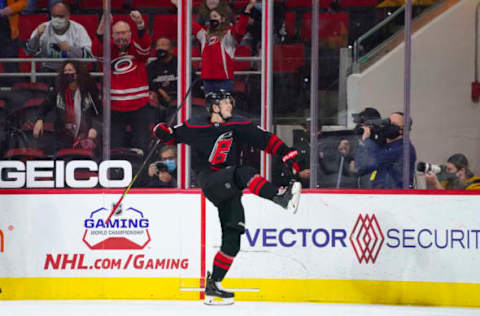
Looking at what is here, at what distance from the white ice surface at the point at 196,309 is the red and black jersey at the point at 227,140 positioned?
92cm

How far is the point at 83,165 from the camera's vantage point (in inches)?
160

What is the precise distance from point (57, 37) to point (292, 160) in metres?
1.81

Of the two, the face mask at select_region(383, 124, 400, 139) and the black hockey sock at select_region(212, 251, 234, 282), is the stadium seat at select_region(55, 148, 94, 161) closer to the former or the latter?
the black hockey sock at select_region(212, 251, 234, 282)

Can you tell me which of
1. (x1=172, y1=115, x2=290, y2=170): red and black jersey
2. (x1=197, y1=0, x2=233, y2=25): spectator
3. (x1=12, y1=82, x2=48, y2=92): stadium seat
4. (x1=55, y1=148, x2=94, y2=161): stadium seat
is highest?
(x1=197, y1=0, x2=233, y2=25): spectator

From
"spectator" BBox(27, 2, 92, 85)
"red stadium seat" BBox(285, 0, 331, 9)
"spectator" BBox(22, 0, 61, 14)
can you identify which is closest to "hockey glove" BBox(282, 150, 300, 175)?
"red stadium seat" BBox(285, 0, 331, 9)

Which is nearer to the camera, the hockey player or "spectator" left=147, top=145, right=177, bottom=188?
the hockey player

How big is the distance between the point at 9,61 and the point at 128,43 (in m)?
0.81

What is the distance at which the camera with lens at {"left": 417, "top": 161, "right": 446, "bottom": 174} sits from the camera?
3.91 metres

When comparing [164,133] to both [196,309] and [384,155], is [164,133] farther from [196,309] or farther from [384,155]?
[384,155]

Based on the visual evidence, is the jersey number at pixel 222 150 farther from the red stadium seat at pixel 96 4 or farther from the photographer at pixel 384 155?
the red stadium seat at pixel 96 4

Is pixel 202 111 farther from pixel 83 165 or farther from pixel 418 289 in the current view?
pixel 418 289

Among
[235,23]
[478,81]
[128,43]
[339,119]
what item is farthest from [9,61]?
[478,81]

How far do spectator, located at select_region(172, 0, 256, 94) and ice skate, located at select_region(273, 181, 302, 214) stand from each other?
0.77m

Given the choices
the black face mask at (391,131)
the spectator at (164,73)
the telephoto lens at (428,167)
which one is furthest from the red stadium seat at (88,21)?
the telephoto lens at (428,167)
